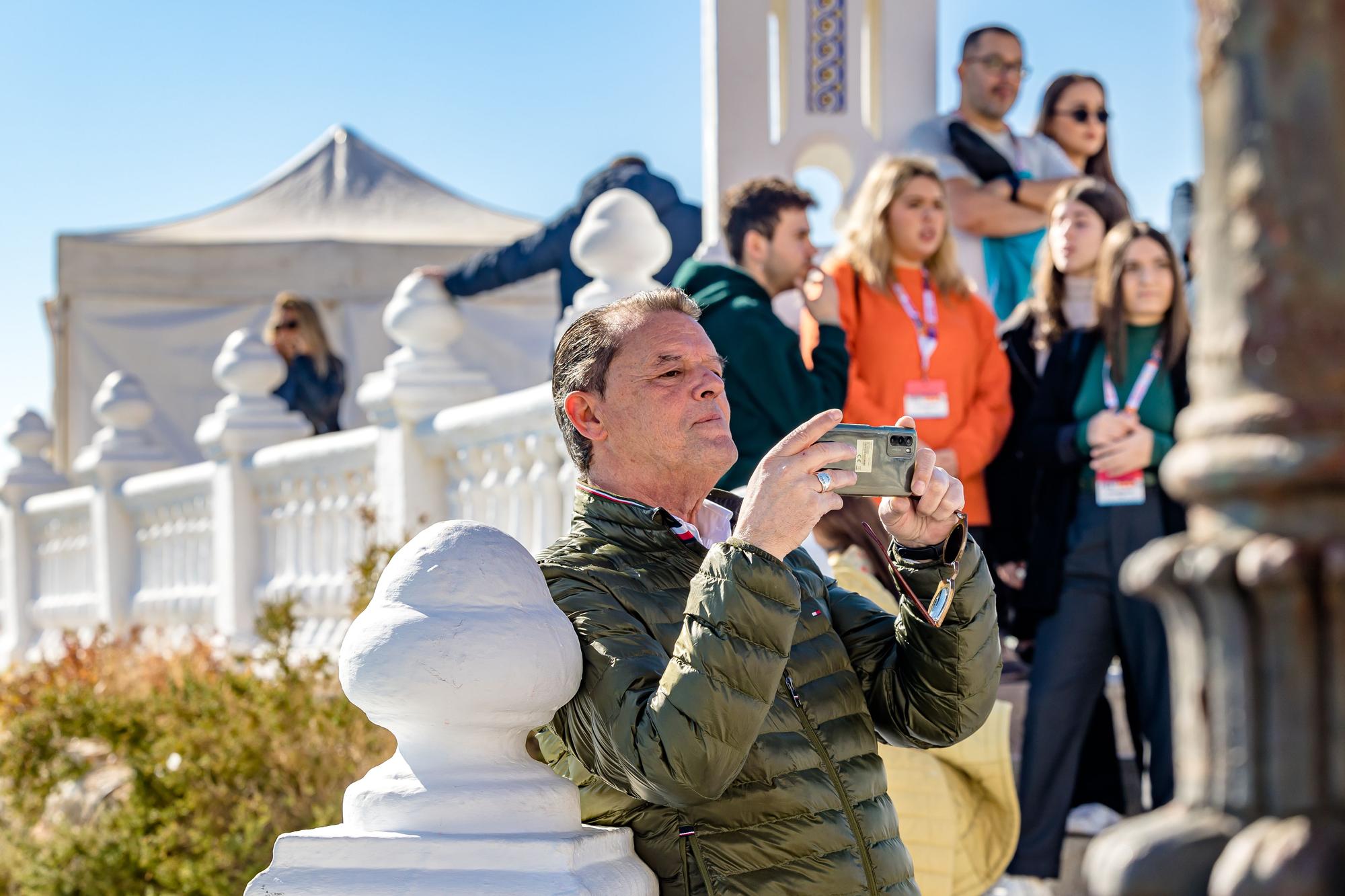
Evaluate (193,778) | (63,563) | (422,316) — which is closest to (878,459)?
(193,778)

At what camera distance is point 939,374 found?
533 centimetres

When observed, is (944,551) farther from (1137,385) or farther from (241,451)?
(241,451)

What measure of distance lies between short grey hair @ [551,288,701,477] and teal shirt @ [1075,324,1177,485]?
102 inches

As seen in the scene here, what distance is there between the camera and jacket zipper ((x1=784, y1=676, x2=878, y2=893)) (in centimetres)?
253

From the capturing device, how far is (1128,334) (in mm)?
5281

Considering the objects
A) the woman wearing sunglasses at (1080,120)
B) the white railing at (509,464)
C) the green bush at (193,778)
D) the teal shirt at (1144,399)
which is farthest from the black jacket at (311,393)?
the teal shirt at (1144,399)

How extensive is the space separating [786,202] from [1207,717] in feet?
14.5

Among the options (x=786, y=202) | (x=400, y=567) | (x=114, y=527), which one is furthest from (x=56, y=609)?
(x=400, y=567)

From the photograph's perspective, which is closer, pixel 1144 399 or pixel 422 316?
pixel 1144 399

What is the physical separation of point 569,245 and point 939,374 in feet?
7.70

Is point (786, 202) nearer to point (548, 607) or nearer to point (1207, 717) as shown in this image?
point (548, 607)

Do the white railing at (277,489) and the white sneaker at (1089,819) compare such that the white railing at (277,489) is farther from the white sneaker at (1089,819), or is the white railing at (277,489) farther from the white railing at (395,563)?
the white sneaker at (1089,819)

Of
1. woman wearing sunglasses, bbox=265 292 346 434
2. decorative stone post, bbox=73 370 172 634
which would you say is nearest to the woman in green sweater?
woman wearing sunglasses, bbox=265 292 346 434

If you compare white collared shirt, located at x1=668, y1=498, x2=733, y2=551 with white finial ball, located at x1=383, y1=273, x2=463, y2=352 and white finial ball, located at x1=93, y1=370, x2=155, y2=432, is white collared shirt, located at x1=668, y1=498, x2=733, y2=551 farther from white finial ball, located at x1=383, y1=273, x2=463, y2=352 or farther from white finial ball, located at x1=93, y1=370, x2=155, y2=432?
white finial ball, located at x1=93, y1=370, x2=155, y2=432
